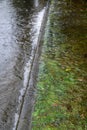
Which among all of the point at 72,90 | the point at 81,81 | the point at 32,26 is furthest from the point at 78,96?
the point at 32,26

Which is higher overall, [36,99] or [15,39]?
[15,39]

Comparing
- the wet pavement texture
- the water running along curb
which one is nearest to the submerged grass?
the water running along curb

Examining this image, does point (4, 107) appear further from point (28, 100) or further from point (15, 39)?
point (15, 39)

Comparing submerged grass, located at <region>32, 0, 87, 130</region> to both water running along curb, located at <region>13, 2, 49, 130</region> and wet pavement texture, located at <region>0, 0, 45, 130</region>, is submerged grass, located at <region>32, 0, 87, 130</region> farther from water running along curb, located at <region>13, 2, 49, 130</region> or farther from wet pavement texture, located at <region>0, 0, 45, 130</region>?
wet pavement texture, located at <region>0, 0, 45, 130</region>

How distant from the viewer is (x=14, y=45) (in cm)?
881

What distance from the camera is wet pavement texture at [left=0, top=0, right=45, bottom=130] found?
5801 mm

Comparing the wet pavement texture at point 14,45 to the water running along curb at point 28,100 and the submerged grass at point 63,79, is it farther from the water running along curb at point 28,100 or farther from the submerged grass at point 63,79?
the submerged grass at point 63,79

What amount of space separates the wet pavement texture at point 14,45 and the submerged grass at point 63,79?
19.7 inches

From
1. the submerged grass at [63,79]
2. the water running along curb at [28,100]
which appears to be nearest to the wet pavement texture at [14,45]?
the water running along curb at [28,100]

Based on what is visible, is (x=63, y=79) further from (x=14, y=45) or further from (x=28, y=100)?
(x=14, y=45)

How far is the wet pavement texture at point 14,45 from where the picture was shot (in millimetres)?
5801

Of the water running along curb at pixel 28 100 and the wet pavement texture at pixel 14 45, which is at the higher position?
the wet pavement texture at pixel 14 45

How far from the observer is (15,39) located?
9352 mm

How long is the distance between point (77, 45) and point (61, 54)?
1037 mm
